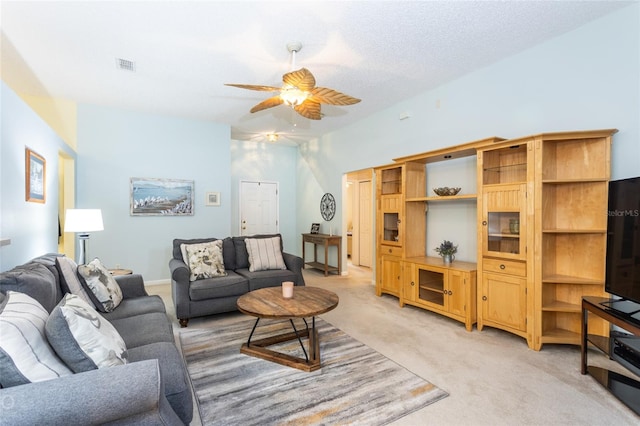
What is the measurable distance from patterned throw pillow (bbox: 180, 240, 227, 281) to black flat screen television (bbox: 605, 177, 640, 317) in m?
3.72

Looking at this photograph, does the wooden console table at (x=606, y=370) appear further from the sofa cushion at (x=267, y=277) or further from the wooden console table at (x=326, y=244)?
the wooden console table at (x=326, y=244)

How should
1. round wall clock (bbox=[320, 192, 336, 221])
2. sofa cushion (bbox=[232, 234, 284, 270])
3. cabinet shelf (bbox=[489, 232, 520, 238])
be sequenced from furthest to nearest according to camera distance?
round wall clock (bbox=[320, 192, 336, 221]), sofa cushion (bbox=[232, 234, 284, 270]), cabinet shelf (bbox=[489, 232, 520, 238])

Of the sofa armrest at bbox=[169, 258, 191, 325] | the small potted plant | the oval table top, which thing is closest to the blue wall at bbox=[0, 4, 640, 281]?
the small potted plant

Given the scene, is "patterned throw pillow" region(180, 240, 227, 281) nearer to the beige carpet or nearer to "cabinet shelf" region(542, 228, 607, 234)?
the beige carpet

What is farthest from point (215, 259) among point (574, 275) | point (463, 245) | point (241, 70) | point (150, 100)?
point (574, 275)

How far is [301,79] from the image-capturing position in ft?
8.86

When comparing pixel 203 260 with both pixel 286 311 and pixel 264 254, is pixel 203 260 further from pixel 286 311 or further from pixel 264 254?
pixel 286 311

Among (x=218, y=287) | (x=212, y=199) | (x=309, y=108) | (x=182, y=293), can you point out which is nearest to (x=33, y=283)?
(x=182, y=293)

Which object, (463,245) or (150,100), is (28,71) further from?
(463,245)

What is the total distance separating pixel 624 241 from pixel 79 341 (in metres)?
3.39

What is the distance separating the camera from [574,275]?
2.91 metres

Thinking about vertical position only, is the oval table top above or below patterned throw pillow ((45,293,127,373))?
below

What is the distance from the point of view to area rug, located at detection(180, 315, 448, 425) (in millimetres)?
1914

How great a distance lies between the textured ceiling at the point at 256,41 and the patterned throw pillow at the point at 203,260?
6.88 ft
